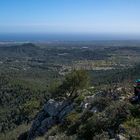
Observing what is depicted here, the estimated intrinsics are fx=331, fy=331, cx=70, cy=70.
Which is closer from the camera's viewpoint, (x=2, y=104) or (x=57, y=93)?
(x=57, y=93)

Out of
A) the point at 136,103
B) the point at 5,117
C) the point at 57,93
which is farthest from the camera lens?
the point at 5,117

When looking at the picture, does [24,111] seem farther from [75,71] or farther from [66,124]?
[66,124]

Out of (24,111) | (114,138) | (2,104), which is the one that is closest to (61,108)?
(114,138)

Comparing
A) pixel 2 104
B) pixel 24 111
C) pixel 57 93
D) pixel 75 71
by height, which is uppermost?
pixel 75 71

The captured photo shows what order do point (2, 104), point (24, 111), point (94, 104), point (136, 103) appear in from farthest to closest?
1. point (2, 104)
2. point (24, 111)
3. point (94, 104)
4. point (136, 103)

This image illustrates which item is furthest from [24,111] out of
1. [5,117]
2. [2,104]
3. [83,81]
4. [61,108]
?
[2,104]

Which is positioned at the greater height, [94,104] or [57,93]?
[94,104]
